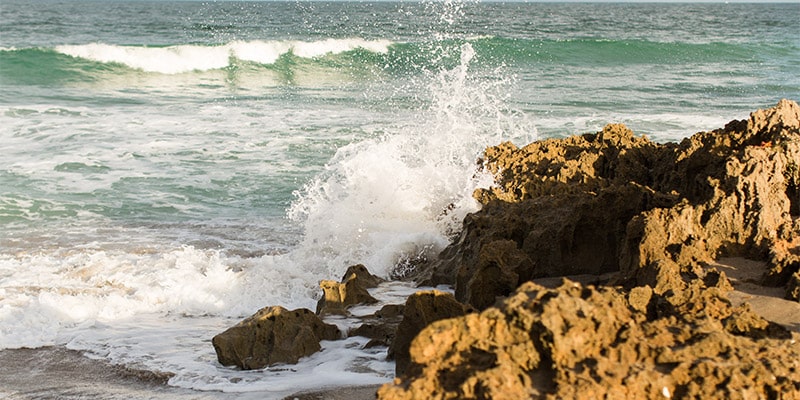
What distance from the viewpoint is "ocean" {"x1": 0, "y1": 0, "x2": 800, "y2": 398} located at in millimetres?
5754

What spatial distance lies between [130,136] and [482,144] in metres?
7.24

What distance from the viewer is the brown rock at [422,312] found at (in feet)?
13.7

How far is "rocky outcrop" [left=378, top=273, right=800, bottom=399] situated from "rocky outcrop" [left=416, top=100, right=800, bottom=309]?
2.65ft

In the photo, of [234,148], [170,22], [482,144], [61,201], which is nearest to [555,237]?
[482,144]

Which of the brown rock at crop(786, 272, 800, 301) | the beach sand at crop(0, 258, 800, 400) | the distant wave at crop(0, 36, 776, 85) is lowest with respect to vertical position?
the beach sand at crop(0, 258, 800, 400)

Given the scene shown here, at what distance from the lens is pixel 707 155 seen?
538 centimetres

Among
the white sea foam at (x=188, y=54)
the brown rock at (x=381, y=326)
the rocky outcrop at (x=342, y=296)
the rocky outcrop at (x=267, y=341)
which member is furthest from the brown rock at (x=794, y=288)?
the white sea foam at (x=188, y=54)

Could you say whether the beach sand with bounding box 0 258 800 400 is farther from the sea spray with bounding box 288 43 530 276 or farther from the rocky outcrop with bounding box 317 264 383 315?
the sea spray with bounding box 288 43 530 276

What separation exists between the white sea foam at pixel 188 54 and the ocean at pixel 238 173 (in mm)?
92

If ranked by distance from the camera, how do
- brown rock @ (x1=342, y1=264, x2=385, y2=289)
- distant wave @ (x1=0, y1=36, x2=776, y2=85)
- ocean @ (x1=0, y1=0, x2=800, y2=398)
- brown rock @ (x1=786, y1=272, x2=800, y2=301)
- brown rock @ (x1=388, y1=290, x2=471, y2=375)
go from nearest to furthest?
brown rock @ (x1=786, y1=272, x2=800, y2=301), brown rock @ (x1=388, y1=290, x2=471, y2=375), ocean @ (x1=0, y1=0, x2=800, y2=398), brown rock @ (x1=342, y1=264, x2=385, y2=289), distant wave @ (x1=0, y1=36, x2=776, y2=85)

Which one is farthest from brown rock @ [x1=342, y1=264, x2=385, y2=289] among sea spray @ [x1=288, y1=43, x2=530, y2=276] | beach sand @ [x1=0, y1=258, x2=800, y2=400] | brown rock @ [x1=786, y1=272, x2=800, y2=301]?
brown rock @ [x1=786, y1=272, x2=800, y2=301]

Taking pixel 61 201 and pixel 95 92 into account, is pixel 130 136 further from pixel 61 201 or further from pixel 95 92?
pixel 95 92

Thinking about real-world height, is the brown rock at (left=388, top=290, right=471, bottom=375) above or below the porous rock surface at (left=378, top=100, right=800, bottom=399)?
below

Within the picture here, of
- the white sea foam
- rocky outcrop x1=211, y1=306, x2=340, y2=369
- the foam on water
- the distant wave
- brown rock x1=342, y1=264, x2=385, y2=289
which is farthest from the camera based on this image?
the white sea foam
